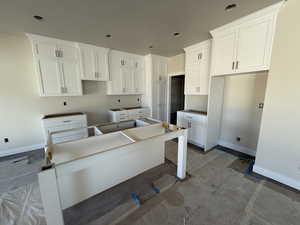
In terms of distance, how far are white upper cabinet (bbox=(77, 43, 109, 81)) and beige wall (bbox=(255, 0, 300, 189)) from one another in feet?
12.1

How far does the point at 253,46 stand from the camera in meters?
2.09

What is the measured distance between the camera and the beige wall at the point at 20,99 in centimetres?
276

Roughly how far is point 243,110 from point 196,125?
3.58ft

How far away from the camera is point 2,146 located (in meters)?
2.85

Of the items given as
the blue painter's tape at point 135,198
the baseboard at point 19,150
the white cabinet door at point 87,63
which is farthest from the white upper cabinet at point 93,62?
Answer: the blue painter's tape at point 135,198

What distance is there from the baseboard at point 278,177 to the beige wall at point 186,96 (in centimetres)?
179

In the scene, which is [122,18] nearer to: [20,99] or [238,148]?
[20,99]

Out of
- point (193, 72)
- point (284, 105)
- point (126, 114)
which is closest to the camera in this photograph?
point (284, 105)

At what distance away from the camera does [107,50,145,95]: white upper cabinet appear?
3822 mm

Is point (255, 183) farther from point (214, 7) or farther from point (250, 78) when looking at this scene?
point (214, 7)

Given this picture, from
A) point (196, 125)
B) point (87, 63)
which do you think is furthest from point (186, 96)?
point (87, 63)

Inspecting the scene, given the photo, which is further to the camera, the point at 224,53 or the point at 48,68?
the point at 48,68

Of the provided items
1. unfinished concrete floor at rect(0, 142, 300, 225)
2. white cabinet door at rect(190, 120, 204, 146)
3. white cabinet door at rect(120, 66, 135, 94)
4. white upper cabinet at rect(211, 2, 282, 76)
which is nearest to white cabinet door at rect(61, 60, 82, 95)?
white cabinet door at rect(120, 66, 135, 94)

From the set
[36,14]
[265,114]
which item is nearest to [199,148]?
[265,114]
